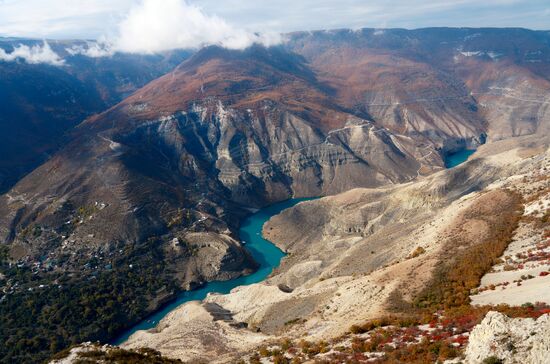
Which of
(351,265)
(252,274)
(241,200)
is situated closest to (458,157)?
(241,200)

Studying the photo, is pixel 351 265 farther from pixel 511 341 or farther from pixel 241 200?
pixel 241 200

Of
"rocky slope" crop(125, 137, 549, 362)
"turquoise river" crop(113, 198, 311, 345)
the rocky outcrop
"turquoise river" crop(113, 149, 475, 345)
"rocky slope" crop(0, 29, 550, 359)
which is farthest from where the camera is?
"turquoise river" crop(113, 149, 475, 345)

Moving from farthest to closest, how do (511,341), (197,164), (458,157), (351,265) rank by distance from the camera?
1. (458,157)
2. (197,164)
3. (351,265)
4. (511,341)

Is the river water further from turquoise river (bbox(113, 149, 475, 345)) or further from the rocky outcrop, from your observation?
the rocky outcrop

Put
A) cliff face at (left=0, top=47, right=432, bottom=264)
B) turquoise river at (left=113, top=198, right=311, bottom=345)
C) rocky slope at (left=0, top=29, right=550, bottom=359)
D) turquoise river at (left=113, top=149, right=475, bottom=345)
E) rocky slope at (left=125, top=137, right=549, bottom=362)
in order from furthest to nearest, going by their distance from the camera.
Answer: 1. cliff face at (left=0, top=47, right=432, bottom=264)
2. turquoise river at (left=113, top=149, right=475, bottom=345)
3. turquoise river at (left=113, top=198, right=311, bottom=345)
4. rocky slope at (left=0, top=29, right=550, bottom=359)
5. rocky slope at (left=125, top=137, right=549, bottom=362)

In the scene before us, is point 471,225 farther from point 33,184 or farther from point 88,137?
point 88,137

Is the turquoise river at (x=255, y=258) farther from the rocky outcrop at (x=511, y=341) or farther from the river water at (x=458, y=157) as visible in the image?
the river water at (x=458, y=157)

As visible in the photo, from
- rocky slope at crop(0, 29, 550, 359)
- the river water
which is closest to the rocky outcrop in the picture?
rocky slope at crop(0, 29, 550, 359)

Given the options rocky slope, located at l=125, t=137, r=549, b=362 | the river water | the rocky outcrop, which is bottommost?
the river water

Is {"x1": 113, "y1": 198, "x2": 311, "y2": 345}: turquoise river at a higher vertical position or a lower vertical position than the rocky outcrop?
lower

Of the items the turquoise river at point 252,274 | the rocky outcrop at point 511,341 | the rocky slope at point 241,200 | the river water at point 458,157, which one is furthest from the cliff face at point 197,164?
the rocky outcrop at point 511,341
